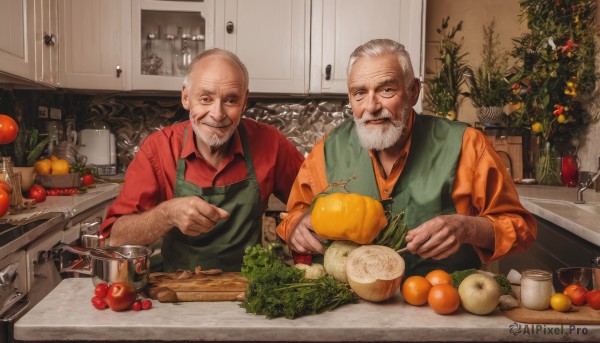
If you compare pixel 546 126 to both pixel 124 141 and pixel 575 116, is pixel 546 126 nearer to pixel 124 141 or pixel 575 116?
pixel 575 116

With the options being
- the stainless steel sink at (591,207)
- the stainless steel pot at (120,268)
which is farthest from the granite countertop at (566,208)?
the stainless steel pot at (120,268)

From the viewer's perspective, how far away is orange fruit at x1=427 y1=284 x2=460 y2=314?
1.28 meters

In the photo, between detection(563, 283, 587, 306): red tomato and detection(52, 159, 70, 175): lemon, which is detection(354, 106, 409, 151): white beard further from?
detection(52, 159, 70, 175): lemon

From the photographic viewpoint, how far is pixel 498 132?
3.85m

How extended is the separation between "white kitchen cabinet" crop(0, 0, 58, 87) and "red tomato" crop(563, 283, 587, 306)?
257 cm

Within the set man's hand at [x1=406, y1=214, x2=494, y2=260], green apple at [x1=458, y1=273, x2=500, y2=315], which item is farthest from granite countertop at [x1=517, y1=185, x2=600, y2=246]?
green apple at [x1=458, y1=273, x2=500, y2=315]

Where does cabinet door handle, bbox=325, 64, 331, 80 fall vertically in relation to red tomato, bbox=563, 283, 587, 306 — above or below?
above

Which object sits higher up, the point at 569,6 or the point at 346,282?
the point at 569,6

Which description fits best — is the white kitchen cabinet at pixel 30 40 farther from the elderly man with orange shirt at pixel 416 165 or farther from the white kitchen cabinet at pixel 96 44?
the elderly man with orange shirt at pixel 416 165

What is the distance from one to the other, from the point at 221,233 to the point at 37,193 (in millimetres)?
1180

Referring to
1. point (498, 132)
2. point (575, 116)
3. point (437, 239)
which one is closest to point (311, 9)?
point (498, 132)

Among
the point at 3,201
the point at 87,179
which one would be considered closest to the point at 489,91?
the point at 87,179

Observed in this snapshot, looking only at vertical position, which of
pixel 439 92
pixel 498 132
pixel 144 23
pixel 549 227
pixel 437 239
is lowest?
pixel 549 227

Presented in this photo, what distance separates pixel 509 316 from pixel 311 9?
10.1 feet
